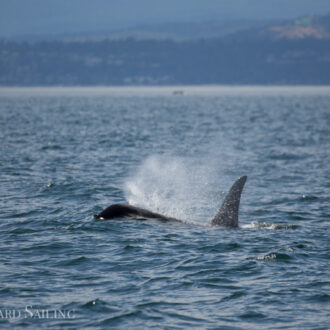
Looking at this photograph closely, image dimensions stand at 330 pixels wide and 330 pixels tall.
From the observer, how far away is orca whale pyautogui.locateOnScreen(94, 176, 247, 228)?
18156 millimetres

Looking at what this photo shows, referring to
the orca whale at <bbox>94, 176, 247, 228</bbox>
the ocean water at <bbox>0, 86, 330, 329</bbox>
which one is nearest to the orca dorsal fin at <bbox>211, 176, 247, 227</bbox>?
the orca whale at <bbox>94, 176, 247, 228</bbox>

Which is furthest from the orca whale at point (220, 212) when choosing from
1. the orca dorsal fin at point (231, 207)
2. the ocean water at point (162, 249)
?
the ocean water at point (162, 249)

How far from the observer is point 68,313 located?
1180 centimetres

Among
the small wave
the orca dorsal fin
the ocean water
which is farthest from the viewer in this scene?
the orca dorsal fin

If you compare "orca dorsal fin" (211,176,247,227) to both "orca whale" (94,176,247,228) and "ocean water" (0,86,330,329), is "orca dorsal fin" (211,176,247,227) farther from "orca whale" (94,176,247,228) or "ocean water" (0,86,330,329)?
"ocean water" (0,86,330,329)

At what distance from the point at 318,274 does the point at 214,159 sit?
22274 millimetres

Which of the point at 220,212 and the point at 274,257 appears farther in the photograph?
the point at 220,212

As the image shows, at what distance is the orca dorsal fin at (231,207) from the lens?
18125 mm

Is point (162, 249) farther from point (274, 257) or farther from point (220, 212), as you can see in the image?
point (220, 212)

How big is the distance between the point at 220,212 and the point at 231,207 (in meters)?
0.37

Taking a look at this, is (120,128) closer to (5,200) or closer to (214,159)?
(214,159)

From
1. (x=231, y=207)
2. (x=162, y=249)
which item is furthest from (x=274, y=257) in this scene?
(x=231, y=207)

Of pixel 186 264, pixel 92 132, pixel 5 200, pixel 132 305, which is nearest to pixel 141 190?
pixel 5 200

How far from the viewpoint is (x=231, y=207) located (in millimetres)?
18234
